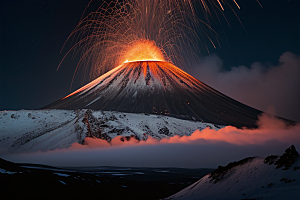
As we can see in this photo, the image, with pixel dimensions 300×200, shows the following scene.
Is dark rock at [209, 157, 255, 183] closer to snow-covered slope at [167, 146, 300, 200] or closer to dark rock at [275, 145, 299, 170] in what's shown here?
snow-covered slope at [167, 146, 300, 200]

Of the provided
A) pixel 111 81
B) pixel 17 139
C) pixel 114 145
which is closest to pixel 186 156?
pixel 114 145

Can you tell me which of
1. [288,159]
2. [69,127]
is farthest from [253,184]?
[69,127]

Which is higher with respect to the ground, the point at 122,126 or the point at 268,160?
the point at 122,126

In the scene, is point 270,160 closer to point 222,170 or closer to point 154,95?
point 222,170

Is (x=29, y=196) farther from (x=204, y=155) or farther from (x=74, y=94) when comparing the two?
(x=74, y=94)

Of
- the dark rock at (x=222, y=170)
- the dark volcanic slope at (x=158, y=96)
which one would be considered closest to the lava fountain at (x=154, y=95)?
the dark volcanic slope at (x=158, y=96)

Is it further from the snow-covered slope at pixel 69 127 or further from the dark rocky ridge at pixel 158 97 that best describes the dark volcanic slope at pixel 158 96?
the snow-covered slope at pixel 69 127

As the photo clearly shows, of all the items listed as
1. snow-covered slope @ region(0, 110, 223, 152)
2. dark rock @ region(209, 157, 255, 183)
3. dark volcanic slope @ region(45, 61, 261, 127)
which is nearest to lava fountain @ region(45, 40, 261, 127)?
dark volcanic slope @ region(45, 61, 261, 127)
